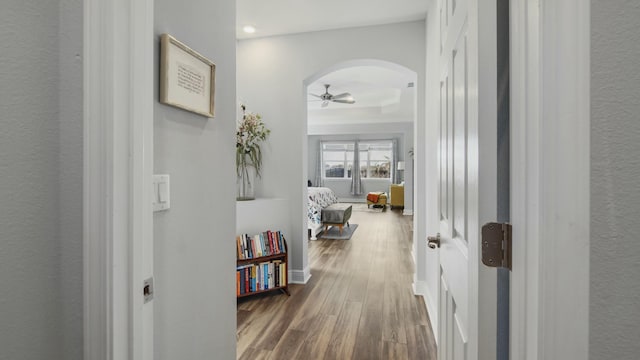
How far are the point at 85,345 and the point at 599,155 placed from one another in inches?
39.9

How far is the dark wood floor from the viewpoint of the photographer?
207 cm

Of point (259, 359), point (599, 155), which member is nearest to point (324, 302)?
point (259, 359)

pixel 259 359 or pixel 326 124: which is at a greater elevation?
pixel 326 124

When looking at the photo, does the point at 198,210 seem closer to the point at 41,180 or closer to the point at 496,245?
the point at 41,180

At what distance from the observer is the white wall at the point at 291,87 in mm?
3342

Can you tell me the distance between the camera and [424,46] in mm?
3166

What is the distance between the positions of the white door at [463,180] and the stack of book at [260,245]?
193 centimetres

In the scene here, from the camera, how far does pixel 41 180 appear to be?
64 cm

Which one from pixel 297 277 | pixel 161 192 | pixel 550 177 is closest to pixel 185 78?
pixel 161 192

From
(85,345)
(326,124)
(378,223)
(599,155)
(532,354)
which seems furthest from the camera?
(326,124)

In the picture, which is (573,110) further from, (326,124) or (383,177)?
(383,177)

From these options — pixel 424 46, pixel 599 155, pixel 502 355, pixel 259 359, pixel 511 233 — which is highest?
pixel 424 46

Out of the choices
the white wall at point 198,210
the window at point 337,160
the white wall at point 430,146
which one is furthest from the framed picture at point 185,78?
the window at point 337,160

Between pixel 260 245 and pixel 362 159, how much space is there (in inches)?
352
